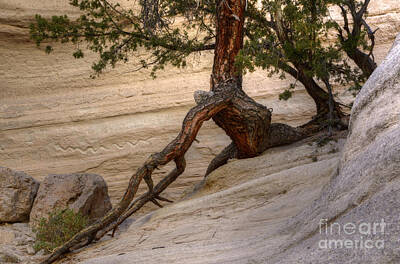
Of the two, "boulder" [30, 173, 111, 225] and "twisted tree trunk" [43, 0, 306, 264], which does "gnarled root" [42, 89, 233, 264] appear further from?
"boulder" [30, 173, 111, 225]

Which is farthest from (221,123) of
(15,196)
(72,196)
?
(15,196)

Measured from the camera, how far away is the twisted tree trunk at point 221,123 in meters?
5.87

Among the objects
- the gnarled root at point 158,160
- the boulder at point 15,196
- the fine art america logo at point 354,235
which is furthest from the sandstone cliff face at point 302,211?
the boulder at point 15,196

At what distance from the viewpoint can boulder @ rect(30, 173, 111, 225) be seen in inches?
Answer: 292

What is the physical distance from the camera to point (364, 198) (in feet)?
9.28

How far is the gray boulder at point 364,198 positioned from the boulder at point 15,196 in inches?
210

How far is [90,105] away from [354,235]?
27.4 ft

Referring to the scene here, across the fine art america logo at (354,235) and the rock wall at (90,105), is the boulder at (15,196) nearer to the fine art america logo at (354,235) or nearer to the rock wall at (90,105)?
the rock wall at (90,105)

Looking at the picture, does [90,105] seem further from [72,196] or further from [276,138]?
[276,138]

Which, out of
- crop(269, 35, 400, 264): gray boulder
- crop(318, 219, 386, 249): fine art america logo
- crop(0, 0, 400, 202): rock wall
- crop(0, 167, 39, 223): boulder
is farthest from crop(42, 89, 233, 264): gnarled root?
crop(0, 0, 400, 202): rock wall

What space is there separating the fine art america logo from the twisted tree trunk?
10.8ft

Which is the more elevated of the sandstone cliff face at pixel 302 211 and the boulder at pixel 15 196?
the sandstone cliff face at pixel 302 211

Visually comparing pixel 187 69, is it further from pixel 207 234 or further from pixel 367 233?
pixel 367 233

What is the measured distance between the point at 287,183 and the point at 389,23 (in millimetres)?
5942
